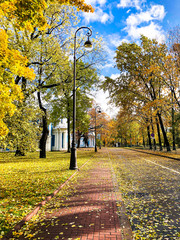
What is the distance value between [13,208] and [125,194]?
3.56 meters

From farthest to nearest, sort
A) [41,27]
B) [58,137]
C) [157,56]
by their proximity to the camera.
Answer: [58,137] → [157,56] → [41,27]

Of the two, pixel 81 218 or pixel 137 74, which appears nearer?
pixel 81 218

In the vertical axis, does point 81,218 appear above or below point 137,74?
below

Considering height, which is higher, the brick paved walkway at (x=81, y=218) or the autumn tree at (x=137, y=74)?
the autumn tree at (x=137, y=74)

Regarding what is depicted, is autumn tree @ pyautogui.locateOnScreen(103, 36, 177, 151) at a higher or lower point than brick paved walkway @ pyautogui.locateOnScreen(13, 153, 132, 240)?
higher

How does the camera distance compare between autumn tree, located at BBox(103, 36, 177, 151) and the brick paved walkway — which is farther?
autumn tree, located at BBox(103, 36, 177, 151)

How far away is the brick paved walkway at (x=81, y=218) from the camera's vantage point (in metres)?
3.66

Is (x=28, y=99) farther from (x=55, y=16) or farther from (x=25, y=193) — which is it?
(x=25, y=193)

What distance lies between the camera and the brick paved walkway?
3664mm

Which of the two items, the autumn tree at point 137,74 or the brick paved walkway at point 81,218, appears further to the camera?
the autumn tree at point 137,74

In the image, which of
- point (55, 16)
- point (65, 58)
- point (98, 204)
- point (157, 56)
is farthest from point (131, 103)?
point (98, 204)

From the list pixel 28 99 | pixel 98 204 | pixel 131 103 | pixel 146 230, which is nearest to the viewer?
pixel 146 230

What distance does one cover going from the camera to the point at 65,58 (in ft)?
66.5

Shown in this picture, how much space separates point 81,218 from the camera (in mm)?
4426
